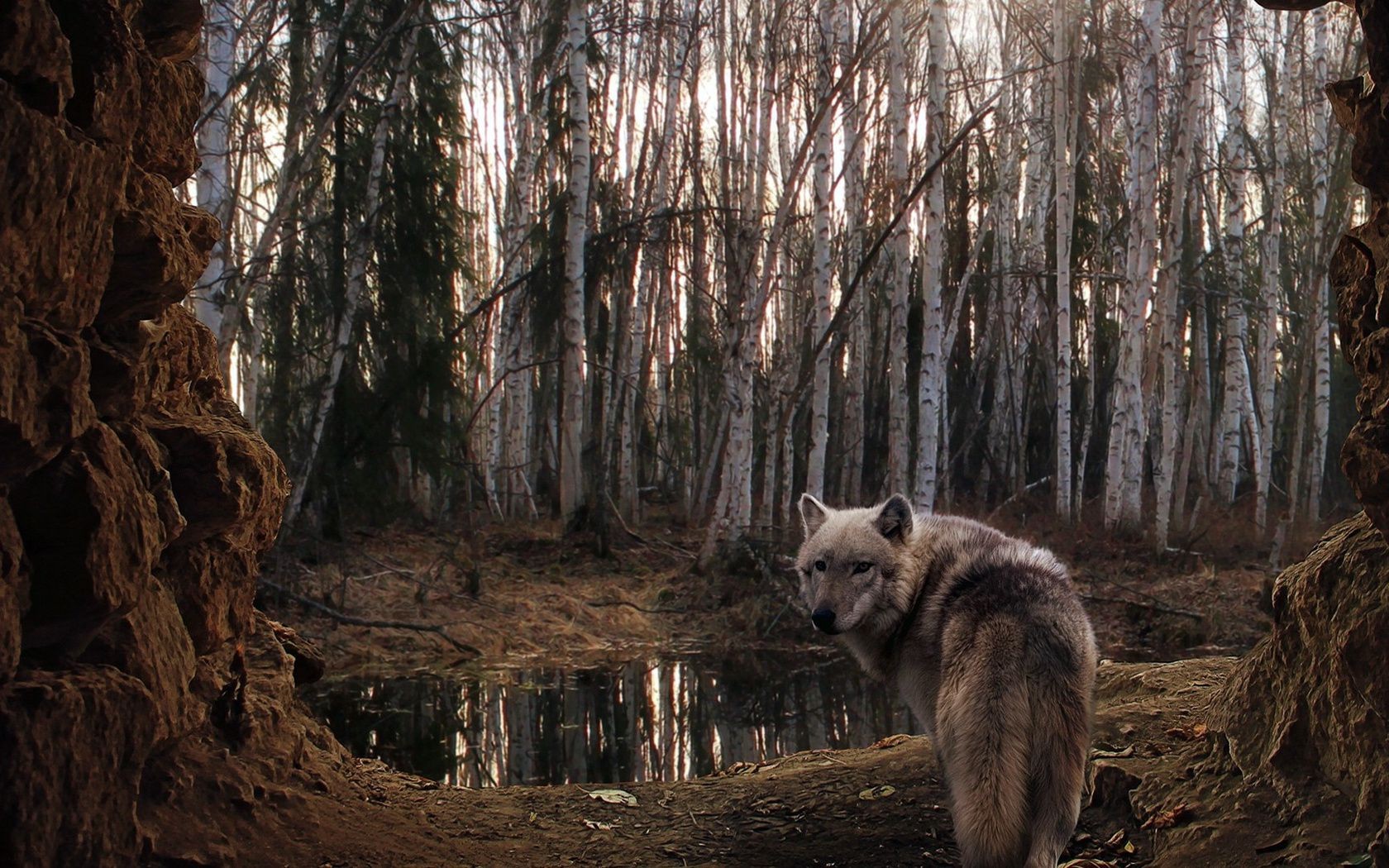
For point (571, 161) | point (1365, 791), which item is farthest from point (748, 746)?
point (571, 161)

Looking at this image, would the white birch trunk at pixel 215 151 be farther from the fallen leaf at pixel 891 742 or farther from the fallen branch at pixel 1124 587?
the fallen branch at pixel 1124 587

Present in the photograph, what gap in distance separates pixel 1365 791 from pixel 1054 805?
1.10 metres

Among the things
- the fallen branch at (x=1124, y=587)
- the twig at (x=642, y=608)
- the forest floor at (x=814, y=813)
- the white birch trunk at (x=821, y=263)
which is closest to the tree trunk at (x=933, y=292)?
the white birch trunk at (x=821, y=263)

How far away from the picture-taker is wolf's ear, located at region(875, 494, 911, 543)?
5387 millimetres

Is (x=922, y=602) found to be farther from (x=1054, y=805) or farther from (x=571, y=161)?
(x=571, y=161)

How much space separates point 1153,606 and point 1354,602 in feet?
31.3

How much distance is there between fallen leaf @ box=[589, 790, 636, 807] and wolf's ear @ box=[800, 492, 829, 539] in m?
1.76

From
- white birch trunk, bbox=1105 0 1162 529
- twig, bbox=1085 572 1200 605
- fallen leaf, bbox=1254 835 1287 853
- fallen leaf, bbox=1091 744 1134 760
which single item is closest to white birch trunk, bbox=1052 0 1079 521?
white birch trunk, bbox=1105 0 1162 529

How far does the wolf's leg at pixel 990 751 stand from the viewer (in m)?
3.95

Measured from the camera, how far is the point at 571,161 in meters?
16.3

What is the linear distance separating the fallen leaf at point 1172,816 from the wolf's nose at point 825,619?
1.66 meters

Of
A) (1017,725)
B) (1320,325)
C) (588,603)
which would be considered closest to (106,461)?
(1017,725)

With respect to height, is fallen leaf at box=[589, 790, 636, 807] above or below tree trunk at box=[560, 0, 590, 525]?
below

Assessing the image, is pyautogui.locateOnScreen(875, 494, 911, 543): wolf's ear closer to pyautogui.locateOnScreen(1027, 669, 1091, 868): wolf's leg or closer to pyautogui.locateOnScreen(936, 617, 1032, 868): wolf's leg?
pyautogui.locateOnScreen(936, 617, 1032, 868): wolf's leg
